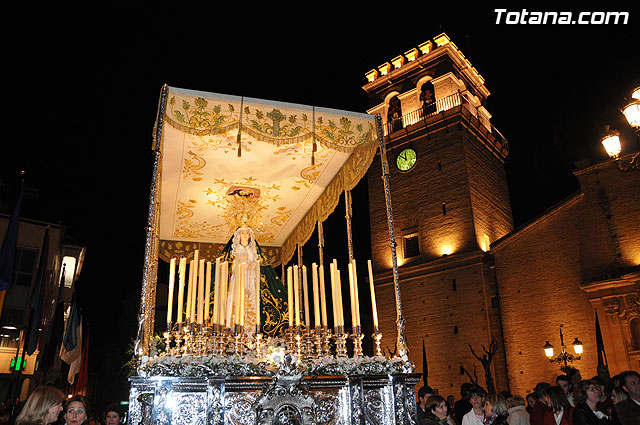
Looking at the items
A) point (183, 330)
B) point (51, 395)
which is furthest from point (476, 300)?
point (51, 395)

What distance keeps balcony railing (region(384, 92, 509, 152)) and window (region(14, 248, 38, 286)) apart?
17106mm

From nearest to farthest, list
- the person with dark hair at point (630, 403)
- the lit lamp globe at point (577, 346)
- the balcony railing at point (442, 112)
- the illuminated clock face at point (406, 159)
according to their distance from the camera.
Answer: the person with dark hair at point (630, 403)
the lit lamp globe at point (577, 346)
the balcony railing at point (442, 112)
the illuminated clock face at point (406, 159)

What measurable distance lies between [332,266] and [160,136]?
106 inches

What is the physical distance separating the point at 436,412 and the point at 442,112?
19.8m

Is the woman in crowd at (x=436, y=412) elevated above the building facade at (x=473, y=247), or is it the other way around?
the building facade at (x=473, y=247)

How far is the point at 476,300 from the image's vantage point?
66.8 ft

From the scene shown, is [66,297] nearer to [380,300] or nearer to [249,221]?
[380,300]

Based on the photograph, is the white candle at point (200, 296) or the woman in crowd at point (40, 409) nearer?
the woman in crowd at point (40, 409)

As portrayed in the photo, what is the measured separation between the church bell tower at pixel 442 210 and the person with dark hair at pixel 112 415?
15288 mm

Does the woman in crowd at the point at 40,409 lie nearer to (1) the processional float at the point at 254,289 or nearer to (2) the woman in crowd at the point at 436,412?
(1) the processional float at the point at 254,289

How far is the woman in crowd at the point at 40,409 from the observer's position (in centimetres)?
342

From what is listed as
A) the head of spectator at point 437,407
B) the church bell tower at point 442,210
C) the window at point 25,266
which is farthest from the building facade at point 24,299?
the head of spectator at point 437,407

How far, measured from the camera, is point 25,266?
21.0m

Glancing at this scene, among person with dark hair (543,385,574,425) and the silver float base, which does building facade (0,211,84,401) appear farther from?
person with dark hair (543,385,574,425)
